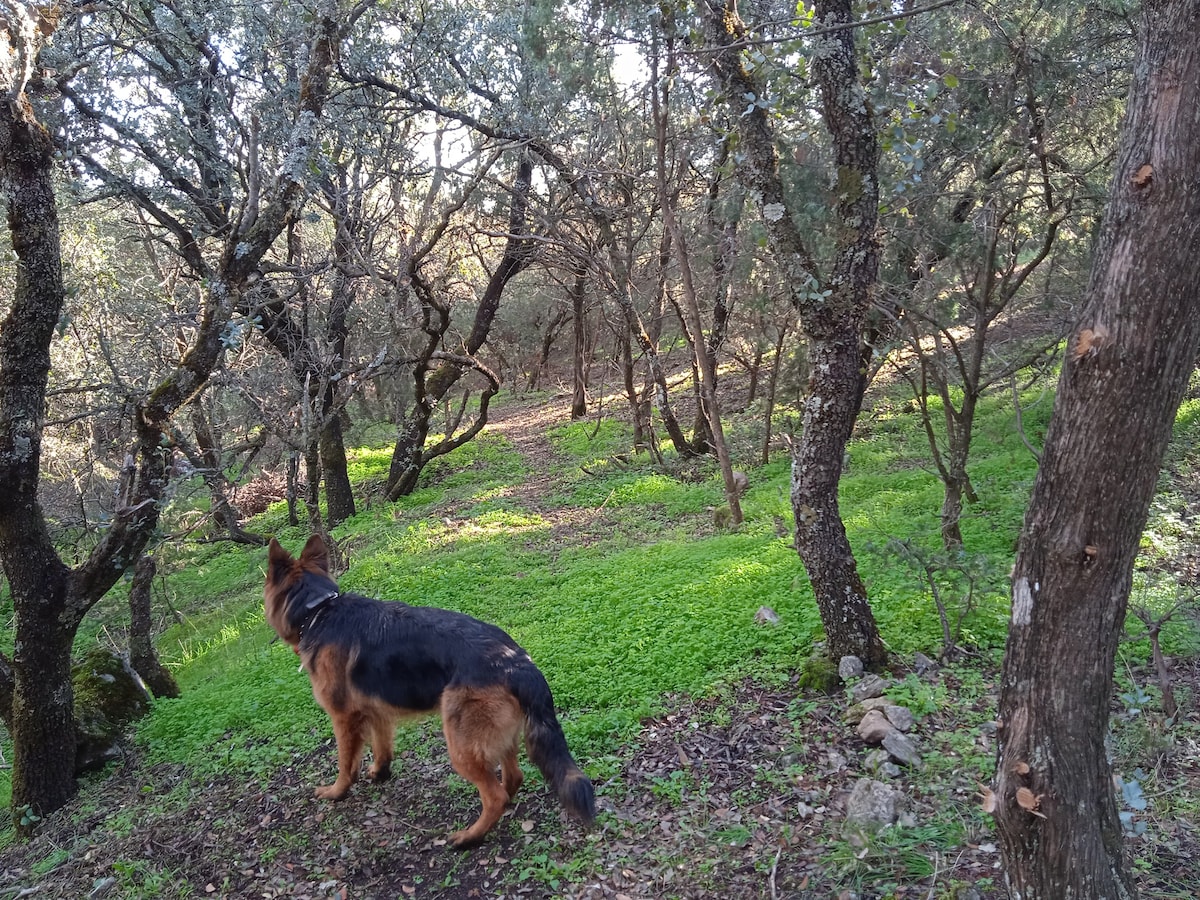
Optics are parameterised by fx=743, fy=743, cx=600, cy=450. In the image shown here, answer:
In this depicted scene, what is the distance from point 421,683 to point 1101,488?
353cm

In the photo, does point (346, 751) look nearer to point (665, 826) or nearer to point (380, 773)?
point (380, 773)

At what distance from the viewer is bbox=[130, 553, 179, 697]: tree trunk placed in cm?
700

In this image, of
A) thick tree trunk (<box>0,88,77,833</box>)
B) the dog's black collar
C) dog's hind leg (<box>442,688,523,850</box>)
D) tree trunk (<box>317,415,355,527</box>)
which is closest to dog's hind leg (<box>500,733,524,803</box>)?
dog's hind leg (<box>442,688,523,850</box>)

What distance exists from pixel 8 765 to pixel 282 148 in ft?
21.4

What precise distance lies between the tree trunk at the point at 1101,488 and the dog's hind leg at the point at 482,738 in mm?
2449

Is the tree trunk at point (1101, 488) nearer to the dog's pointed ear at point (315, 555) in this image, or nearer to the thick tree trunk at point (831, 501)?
the thick tree trunk at point (831, 501)

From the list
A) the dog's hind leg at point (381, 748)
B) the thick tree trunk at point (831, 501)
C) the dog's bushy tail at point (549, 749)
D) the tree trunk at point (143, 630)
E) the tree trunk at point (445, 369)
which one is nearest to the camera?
the dog's bushy tail at point (549, 749)

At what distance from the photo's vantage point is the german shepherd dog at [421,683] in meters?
4.04

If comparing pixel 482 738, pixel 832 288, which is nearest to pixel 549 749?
pixel 482 738

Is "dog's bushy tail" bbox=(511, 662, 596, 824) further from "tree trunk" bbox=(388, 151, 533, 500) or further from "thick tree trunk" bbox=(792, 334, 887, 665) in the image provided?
"tree trunk" bbox=(388, 151, 533, 500)

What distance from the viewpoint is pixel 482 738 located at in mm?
4043

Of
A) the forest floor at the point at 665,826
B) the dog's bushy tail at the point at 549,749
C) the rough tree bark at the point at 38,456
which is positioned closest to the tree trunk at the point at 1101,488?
the forest floor at the point at 665,826

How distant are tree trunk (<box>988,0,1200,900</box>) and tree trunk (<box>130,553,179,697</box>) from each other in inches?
284

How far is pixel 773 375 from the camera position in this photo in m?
11.7
